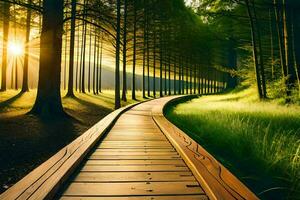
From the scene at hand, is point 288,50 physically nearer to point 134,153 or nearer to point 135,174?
point 134,153

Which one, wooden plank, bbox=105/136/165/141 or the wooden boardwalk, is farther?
wooden plank, bbox=105/136/165/141

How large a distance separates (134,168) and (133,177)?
0.44 meters

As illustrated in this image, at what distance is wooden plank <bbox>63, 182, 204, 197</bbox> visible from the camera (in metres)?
3.31

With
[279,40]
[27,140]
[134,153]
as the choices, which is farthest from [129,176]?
[279,40]

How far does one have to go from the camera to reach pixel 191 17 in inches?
1442

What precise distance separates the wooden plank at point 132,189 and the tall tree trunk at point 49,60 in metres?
9.36

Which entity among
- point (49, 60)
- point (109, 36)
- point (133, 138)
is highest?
point (109, 36)

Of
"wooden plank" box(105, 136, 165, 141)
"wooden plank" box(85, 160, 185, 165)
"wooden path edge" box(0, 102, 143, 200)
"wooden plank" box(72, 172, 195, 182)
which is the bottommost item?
"wooden plank" box(72, 172, 195, 182)

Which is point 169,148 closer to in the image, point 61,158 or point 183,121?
point 61,158

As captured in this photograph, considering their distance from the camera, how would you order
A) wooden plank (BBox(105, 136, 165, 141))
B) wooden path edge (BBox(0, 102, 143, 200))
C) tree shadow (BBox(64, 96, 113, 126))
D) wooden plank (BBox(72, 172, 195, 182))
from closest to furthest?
wooden path edge (BBox(0, 102, 143, 200)), wooden plank (BBox(72, 172, 195, 182)), wooden plank (BBox(105, 136, 165, 141)), tree shadow (BBox(64, 96, 113, 126))

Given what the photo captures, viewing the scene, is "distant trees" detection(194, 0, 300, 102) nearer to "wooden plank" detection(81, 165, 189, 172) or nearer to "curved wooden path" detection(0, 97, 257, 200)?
"curved wooden path" detection(0, 97, 257, 200)

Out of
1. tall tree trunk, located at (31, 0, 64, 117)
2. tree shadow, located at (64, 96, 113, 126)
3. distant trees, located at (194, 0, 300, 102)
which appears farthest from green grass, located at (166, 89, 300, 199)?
tall tree trunk, located at (31, 0, 64, 117)

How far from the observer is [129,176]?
3.94 meters

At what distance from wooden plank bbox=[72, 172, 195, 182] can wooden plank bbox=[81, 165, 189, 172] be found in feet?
0.49
